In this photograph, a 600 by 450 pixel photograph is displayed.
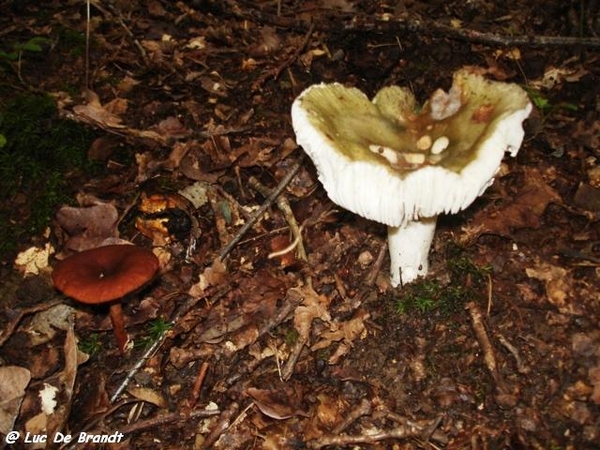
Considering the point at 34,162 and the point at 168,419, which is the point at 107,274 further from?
the point at 34,162

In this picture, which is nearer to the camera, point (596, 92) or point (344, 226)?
point (344, 226)

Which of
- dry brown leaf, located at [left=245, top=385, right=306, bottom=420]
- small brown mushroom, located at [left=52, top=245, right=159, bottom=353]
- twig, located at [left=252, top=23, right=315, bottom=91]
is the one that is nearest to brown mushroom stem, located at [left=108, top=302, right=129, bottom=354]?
small brown mushroom, located at [left=52, top=245, right=159, bottom=353]

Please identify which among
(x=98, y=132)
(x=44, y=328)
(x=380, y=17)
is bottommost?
(x=44, y=328)

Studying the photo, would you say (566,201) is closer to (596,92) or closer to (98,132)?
(596,92)

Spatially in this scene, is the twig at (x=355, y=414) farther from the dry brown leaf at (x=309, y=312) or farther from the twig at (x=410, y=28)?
the twig at (x=410, y=28)

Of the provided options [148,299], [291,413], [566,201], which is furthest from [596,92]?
[148,299]

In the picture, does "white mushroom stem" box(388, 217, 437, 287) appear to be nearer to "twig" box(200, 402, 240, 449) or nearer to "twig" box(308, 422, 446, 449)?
"twig" box(308, 422, 446, 449)

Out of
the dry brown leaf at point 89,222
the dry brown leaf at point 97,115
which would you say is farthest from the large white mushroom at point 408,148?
the dry brown leaf at point 97,115
